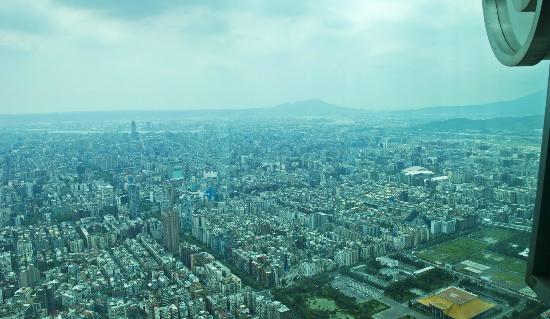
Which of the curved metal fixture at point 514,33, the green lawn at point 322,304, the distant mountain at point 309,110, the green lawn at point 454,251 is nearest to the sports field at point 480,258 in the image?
the green lawn at point 454,251

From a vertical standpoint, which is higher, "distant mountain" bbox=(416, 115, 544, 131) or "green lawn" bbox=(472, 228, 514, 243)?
"distant mountain" bbox=(416, 115, 544, 131)

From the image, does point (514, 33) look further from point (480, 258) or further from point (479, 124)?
point (479, 124)

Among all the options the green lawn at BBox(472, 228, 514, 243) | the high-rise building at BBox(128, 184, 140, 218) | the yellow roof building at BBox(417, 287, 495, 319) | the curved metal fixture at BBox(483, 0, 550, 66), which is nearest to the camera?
the curved metal fixture at BBox(483, 0, 550, 66)

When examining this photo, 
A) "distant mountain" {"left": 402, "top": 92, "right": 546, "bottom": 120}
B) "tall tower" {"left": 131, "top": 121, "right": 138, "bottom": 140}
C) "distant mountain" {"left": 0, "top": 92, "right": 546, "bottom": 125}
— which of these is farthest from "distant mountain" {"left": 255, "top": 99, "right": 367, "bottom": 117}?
"tall tower" {"left": 131, "top": 121, "right": 138, "bottom": 140}

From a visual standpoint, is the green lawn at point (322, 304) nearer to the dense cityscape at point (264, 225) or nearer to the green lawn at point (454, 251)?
the dense cityscape at point (264, 225)

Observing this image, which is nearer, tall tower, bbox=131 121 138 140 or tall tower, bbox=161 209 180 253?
tall tower, bbox=161 209 180 253

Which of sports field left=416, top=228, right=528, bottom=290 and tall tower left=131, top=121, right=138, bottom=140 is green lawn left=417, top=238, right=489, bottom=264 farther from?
tall tower left=131, top=121, right=138, bottom=140
